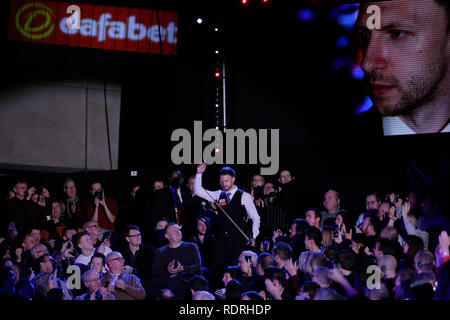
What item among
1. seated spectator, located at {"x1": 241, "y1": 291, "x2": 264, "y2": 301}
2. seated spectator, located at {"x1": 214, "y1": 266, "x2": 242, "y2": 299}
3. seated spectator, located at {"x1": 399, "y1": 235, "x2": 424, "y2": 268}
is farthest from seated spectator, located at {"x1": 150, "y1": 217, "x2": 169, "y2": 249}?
seated spectator, located at {"x1": 399, "y1": 235, "x2": 424, "y2": 268}

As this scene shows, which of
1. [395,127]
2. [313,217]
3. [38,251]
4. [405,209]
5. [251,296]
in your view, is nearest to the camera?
[251,296]

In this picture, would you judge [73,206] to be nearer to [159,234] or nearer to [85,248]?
[85,248]

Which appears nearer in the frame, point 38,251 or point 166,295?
point 166,295

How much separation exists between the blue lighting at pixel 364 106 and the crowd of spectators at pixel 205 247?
155cm

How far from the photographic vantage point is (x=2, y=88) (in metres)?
9.35

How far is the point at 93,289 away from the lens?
19.1ft

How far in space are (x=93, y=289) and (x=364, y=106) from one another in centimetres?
428

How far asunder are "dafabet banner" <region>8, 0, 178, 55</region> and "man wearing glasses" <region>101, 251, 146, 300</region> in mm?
3837

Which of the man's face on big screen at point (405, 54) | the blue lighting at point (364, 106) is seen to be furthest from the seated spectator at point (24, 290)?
the man's face on big screen at point (405, 54)

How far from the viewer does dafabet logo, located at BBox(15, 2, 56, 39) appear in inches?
342

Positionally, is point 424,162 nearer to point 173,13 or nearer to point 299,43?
point 299,43

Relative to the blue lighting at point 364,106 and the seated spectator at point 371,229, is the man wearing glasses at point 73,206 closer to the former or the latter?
the seated spectator at point 371,229

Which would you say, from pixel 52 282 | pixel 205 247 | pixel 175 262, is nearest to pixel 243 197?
pixel 205 247
